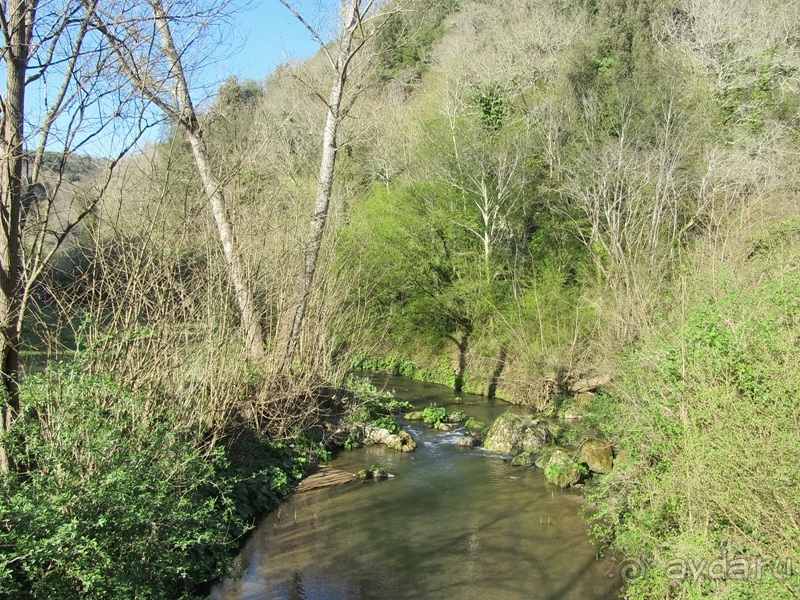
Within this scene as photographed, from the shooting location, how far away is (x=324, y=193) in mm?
13516

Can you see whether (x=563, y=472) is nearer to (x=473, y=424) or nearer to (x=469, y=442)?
(x=469, y=442)

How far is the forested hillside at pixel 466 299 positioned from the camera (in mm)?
6039

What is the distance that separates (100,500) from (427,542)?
5.05 meters

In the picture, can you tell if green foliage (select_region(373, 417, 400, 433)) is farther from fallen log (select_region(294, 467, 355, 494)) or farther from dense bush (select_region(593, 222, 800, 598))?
dense bush (select_region(593, 222, 800, 598))

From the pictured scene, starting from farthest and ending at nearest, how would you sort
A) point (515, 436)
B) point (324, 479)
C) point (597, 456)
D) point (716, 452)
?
point (515, 436), point (597, 456), point (324, 479), point (716, 452)

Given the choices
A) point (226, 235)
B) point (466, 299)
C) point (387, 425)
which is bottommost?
point (387, 425)

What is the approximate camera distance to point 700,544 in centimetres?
654

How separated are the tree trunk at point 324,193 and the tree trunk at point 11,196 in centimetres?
646

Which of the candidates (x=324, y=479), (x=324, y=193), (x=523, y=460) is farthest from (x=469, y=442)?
(x=324, y=193)

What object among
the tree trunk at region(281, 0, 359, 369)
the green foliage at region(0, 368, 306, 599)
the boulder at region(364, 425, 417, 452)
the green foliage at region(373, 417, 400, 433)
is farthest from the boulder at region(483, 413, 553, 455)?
the green foliage at region(0, 368, 306, 599)

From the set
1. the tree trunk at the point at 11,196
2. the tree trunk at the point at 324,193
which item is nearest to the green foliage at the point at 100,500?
the tree trunk at the point at 11,196

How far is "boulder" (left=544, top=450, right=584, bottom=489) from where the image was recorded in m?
11.8

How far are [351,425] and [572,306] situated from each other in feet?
29.4

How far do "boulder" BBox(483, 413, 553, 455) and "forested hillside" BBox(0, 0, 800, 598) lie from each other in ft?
3.34
